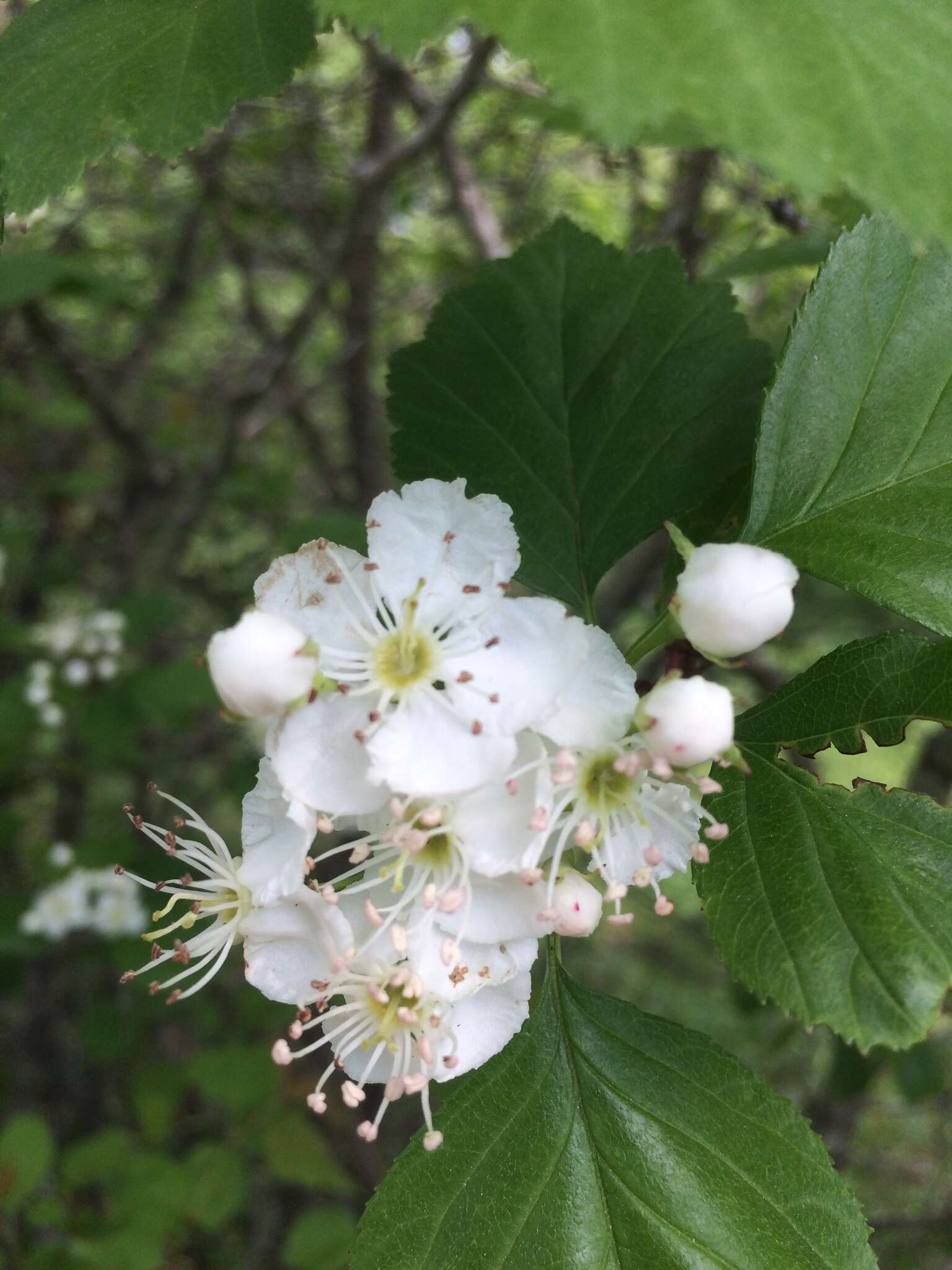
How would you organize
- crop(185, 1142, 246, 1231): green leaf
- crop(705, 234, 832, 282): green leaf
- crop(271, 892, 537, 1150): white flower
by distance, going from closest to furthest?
crop(271, 892, 537, 1150): white flower, crop(705, 234, 832, 282): green leaf, crop(185, 1142, 246, 1231): green leaf

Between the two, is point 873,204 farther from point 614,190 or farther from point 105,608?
point 614,190

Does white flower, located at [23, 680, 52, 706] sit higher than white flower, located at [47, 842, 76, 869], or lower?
higher

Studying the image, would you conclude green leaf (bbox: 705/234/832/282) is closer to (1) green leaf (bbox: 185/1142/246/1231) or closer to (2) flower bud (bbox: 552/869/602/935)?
(2) flower bud (bbox: 552/869/602/935)

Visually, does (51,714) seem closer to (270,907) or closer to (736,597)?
(270,907)

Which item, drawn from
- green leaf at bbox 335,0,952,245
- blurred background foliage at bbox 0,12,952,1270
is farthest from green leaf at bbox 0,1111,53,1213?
green leaf at bbox 335,0,952,245

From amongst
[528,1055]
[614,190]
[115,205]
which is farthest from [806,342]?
[115,205]

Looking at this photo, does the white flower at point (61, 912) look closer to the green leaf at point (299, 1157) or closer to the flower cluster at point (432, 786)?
the green leaf at point (299, 1157)
